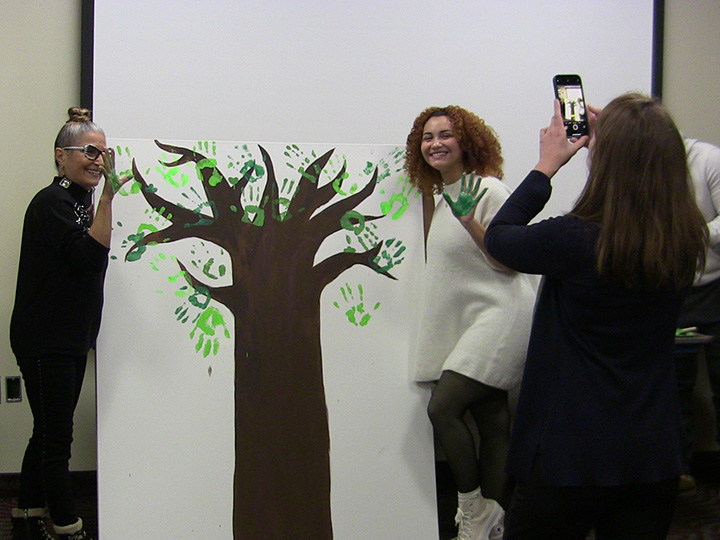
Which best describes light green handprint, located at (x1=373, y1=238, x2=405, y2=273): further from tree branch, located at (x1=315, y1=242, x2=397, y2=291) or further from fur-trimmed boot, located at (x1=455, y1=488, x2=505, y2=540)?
fur-trimmed boot, located at (x1=455, y1=488, x2=505, y2=540)

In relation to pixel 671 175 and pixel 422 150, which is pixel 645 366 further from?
pixel 422 150

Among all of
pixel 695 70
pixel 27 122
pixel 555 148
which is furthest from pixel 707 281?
pixel 27 122

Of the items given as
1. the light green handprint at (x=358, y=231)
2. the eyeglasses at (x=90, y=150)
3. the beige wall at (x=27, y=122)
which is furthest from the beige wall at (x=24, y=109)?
the light green handprint at (x=358, y=231)

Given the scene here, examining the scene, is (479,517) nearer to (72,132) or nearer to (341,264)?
(341,264)

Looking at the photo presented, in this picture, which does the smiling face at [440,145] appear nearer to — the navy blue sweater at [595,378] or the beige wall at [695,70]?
the navy blue sweater at [595,378]

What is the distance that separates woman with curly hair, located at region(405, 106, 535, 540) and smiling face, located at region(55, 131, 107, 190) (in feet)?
3.36

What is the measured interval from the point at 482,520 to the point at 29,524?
4.76ft

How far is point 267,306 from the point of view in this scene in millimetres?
2240

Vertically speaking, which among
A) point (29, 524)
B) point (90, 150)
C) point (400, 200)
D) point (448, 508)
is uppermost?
point (90, 150)

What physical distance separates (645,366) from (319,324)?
1141 millimetres

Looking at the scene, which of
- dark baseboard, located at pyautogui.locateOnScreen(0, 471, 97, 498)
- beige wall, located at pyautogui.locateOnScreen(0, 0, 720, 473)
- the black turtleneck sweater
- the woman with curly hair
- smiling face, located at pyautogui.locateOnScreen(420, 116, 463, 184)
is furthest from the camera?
dark baseboard, located at pyautogui.locateOnScreen(0, 471, 97, 498)

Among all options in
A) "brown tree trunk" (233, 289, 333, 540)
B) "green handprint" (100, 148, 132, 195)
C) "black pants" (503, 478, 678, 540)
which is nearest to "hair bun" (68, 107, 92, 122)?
"green handprint" (100, 148, 132, 195)

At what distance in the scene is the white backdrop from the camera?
215 cm

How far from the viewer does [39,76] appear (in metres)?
2.68
